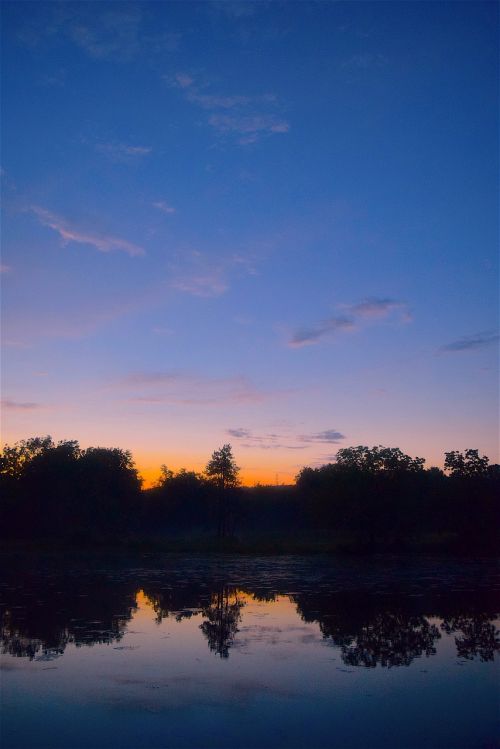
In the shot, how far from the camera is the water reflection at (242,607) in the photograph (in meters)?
15.6

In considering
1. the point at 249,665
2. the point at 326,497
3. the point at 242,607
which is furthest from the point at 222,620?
the point at 326,497

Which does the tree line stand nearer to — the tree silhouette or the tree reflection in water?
the tree silhouette

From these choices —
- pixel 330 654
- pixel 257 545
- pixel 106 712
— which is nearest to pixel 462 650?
pixel 330 654

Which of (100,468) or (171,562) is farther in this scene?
(100,468)

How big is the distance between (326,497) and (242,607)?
33.0 m

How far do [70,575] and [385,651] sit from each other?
2148cm

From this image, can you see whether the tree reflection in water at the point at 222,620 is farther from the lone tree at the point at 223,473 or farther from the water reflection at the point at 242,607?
the lone tree at the point at 223,473

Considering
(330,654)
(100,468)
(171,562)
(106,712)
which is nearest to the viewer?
(106,712)

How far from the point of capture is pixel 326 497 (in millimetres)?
54406

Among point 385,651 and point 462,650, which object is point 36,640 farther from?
point 462,650

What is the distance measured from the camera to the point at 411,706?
10.6m

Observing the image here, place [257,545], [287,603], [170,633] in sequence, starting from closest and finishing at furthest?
1. [170,633]
2. [287,603]
3. [257,545]

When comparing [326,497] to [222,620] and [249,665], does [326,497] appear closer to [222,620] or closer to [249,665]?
[222,620]

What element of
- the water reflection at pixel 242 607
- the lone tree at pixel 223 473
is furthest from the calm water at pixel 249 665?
the lone tree at pixel 223 473
